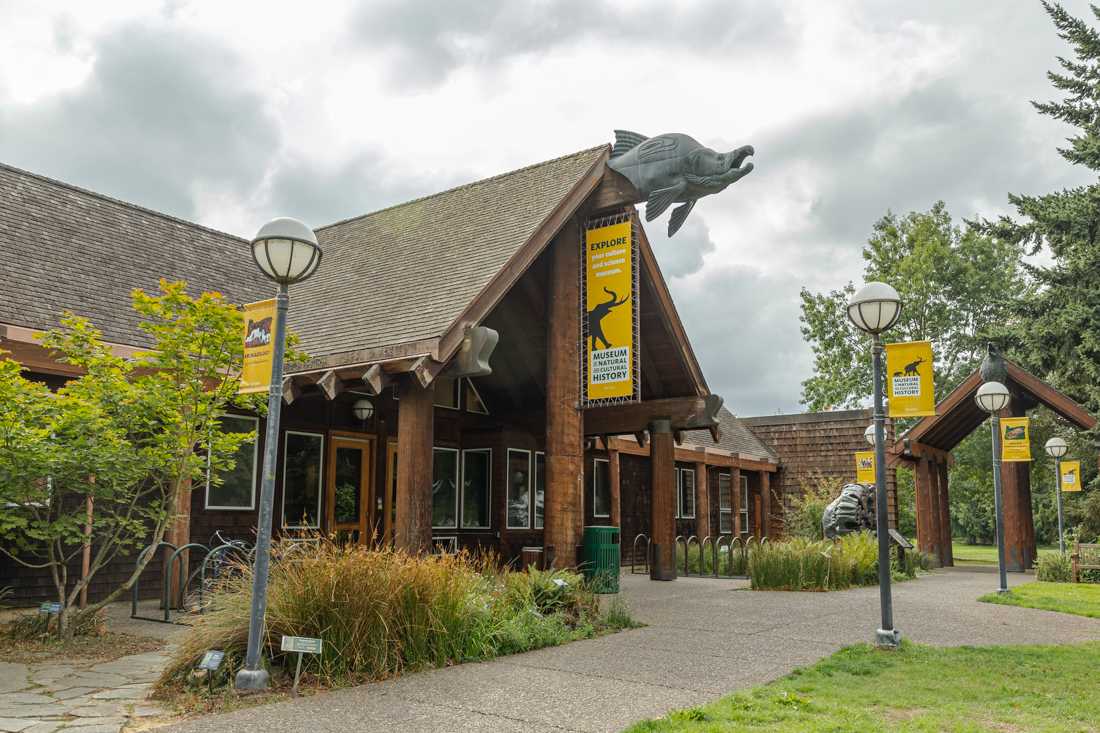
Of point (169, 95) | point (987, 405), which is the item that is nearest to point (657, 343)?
point (987, 405)

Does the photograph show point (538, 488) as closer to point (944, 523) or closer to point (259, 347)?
point (259, 347)

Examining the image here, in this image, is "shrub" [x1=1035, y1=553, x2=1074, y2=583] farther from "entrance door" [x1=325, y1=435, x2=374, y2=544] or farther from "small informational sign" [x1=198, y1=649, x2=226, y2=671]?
"small informational sign" [x1=198, y1=649, x2=226, y2=671]

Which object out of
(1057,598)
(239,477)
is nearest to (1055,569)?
(1057,598)

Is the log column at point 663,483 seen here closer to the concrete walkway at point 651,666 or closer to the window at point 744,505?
the concrete walkway at point 651,666

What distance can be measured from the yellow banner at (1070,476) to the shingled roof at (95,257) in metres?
16.9

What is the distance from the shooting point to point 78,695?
19.0 feet

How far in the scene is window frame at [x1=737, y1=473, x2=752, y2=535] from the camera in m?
25.8

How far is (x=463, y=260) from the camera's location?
1123 cm

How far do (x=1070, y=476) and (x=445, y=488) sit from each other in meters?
13.6

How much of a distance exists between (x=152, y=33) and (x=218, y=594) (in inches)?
266

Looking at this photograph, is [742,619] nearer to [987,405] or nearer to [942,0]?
[987,405]

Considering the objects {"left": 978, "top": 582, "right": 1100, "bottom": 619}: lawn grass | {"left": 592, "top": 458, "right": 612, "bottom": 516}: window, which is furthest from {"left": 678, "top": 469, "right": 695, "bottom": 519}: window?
{"left": 978, "top": 582, "right": 1100, "bottom": 619}: lawn grass

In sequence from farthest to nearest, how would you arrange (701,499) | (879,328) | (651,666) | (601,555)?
1. (701,499)
2. (601,555)
3. (879,328)
4. (651,666)

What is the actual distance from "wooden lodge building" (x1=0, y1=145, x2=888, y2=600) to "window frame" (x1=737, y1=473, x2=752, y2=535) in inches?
354
